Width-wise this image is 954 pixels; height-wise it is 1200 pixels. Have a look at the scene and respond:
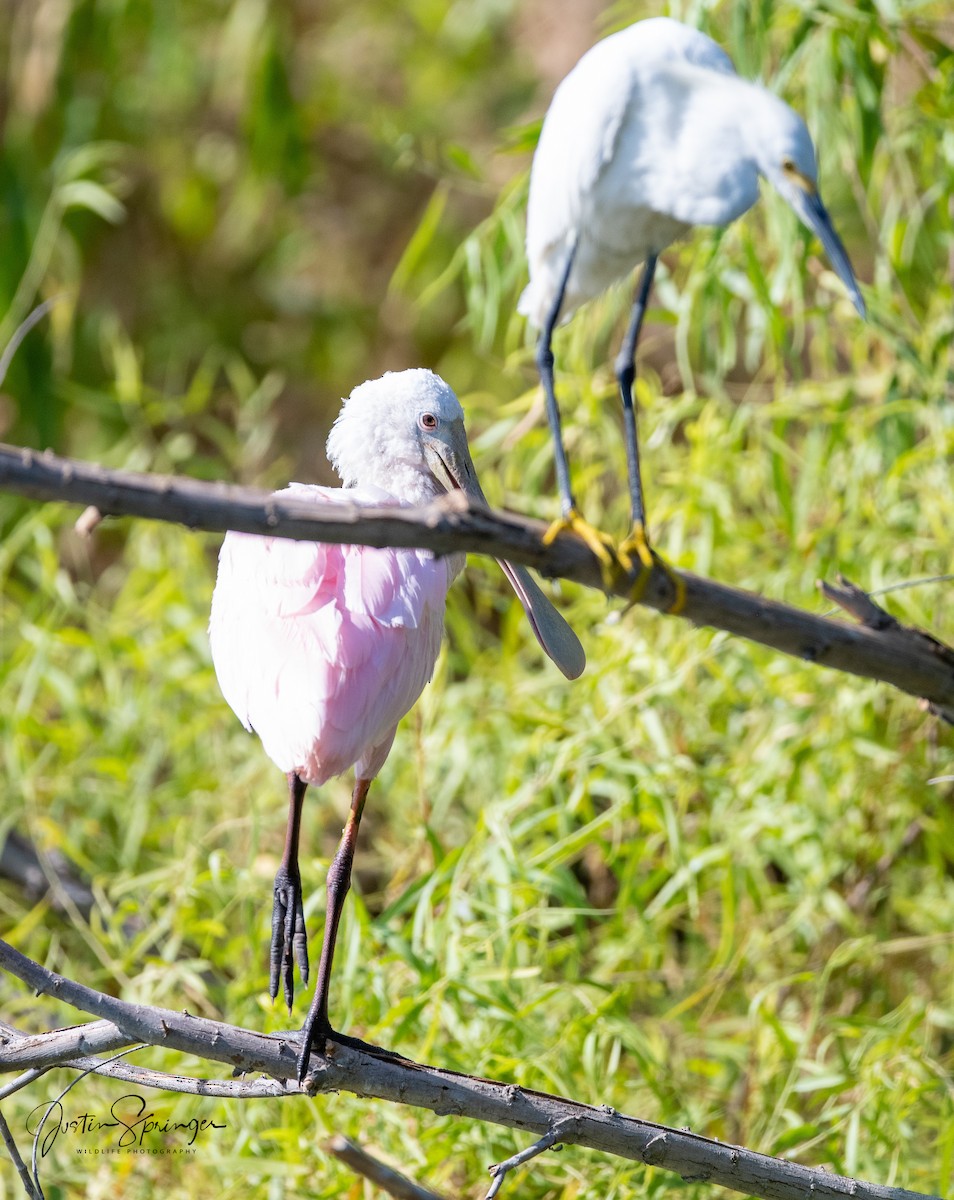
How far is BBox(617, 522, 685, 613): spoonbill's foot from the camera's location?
1205mm

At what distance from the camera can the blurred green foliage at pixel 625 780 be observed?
6.70 ft

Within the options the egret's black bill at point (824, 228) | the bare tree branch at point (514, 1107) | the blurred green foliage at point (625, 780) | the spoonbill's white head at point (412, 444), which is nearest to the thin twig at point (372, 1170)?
the bare tree branch at point (514, 1107)

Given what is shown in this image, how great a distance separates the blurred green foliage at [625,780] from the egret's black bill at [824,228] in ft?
3.34

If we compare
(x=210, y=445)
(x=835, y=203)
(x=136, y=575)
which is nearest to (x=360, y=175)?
(x=210, y=445)

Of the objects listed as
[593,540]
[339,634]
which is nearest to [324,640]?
[339,634]

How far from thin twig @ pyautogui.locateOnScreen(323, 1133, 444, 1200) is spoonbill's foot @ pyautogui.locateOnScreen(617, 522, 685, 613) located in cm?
72

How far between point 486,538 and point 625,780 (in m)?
1.38

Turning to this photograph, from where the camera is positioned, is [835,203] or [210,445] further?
[210,445]

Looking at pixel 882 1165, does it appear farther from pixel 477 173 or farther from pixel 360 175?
pixel 360 175

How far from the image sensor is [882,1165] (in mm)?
2000


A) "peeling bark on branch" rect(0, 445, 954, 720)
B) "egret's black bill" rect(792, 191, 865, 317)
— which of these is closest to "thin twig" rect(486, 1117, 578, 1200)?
"peeling bark on branch" rect(0, 445, 954, 720)

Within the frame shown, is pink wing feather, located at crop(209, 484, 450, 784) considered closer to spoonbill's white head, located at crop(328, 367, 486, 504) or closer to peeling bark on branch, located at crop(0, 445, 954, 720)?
spoonbill's white head, located at crop(328, 367, 486, 504)

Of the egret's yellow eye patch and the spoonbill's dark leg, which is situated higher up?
the egret's yellow eye patch

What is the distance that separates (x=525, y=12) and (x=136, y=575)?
12.5ft
